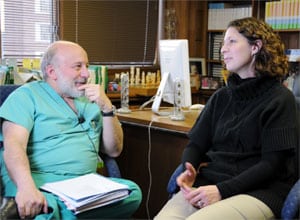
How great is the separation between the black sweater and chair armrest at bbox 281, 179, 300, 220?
0.21 feet

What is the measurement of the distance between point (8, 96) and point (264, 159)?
124 cm

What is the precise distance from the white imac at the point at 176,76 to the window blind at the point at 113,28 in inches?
56.5

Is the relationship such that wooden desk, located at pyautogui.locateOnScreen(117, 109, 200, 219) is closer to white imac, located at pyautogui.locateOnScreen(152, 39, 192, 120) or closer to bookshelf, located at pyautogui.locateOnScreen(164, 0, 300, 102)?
white imac, located at pyautogui.locateOnScreen(152, 39, 192, 120)

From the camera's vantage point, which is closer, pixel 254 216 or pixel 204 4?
pixel 254 216

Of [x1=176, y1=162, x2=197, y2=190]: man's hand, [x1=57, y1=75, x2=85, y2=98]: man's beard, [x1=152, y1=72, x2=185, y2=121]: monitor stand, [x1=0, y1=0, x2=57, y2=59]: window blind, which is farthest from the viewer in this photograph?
[x1=0, y1=0, x2=57, y2=59]: window blind

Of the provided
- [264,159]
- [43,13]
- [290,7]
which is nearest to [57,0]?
[43,13]

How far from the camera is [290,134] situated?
1.69 meters

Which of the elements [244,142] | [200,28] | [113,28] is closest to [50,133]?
[244,142]

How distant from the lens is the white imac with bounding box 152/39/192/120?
264 centimetres

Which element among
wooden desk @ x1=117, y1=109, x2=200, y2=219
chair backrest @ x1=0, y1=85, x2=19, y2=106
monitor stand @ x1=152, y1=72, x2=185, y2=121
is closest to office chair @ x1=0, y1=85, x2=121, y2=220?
chair backrest @ x1=0, y1=85, x2=19, y2=106

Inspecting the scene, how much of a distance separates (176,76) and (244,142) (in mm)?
1024

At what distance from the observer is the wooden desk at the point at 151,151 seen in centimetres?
247

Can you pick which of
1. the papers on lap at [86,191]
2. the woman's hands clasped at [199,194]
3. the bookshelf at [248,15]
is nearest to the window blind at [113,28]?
the bookshelf at [248,15]

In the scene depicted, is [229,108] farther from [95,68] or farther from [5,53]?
[5,53]
